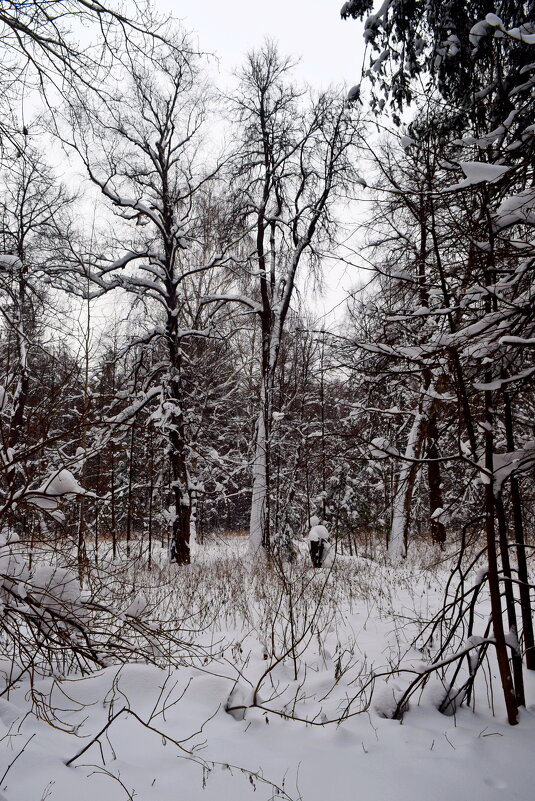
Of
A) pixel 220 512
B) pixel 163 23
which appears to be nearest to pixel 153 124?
pixel 163 23

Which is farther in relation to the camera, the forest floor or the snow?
the forest floor

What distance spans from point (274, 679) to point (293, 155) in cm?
1167

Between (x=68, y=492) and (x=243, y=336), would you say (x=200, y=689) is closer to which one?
(x=68, y=492)

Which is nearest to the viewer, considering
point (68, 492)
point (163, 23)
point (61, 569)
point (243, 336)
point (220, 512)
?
point (68, 492)

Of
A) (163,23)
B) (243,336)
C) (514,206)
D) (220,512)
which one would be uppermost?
(243,336)

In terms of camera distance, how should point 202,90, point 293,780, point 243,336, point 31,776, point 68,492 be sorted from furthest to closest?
point 243,336 → point 202,90 → point 68,492 → point 293,780 → point 31,776

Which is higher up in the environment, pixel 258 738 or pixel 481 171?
pixel 481 171

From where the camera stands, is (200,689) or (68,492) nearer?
(68,492)

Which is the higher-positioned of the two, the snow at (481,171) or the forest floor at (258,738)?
the snow at (481,171)

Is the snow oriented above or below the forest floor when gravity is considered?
above

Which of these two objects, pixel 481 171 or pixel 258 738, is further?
pixel 258 738

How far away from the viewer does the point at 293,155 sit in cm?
1185

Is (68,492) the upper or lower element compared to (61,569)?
upper

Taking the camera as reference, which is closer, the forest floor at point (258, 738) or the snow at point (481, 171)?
the snow at point (481, 171)
